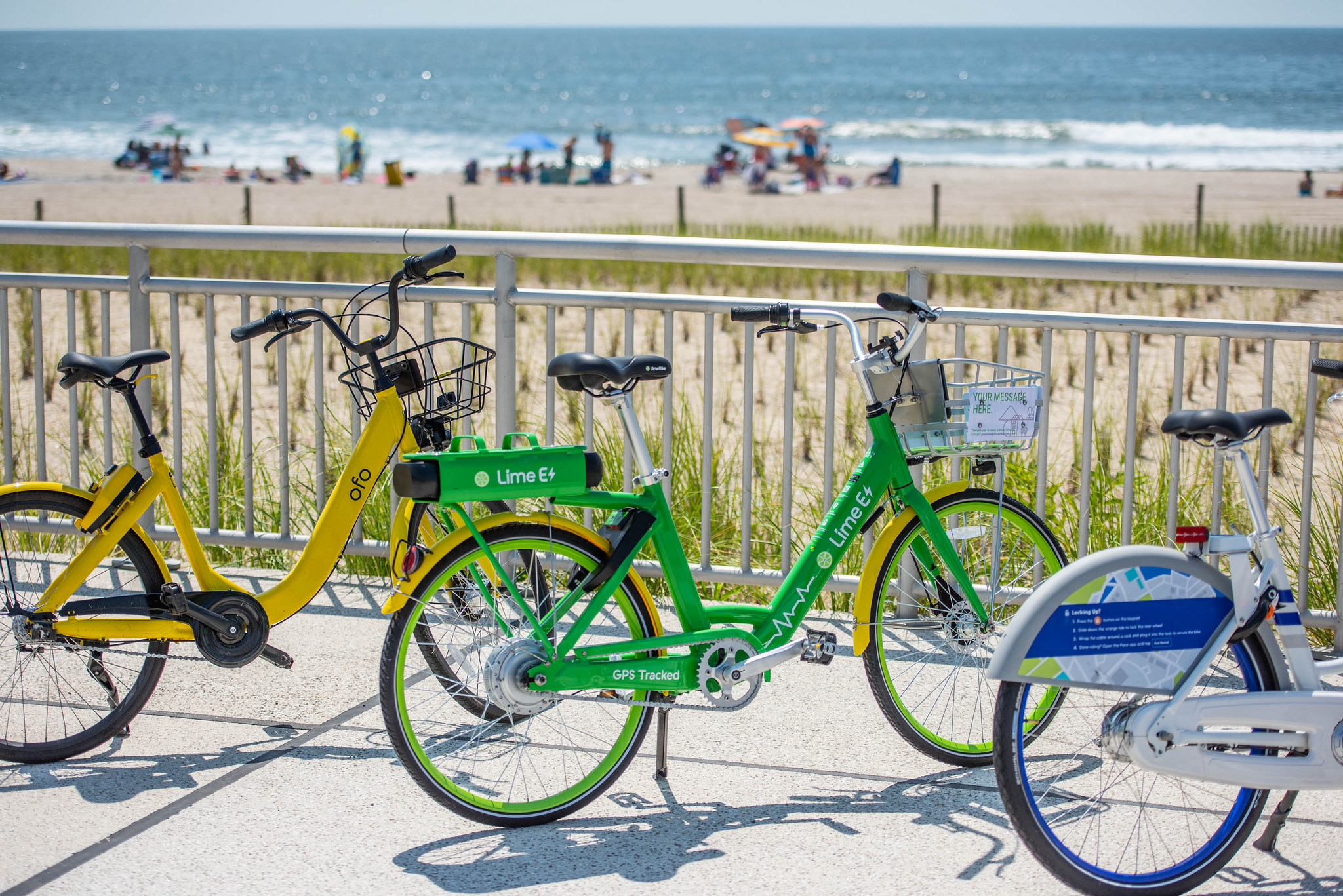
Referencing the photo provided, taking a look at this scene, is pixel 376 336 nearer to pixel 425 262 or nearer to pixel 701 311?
pixel 425 262

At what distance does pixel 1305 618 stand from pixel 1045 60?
121 metres

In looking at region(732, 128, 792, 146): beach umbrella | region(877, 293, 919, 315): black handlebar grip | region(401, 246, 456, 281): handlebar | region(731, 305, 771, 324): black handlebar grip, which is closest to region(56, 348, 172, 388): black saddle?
region(401, 246, 456, 281): handlebar

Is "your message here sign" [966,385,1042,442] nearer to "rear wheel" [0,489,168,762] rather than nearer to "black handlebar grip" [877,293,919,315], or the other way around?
"black handlebar grip" [877,293,919,315]

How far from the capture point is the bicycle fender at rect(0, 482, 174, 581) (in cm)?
354

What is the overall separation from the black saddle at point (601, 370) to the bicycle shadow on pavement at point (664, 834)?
110 centimetres

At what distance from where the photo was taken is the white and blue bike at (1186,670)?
2684mm

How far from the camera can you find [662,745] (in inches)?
135

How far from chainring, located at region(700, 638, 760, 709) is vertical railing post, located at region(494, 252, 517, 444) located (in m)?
1.55

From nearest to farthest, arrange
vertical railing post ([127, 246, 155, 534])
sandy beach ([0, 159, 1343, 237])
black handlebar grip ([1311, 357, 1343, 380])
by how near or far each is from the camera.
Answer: black handlebar grip ([1311, 357, 1343, 380]) → vertical railing post ([127, 246, 155, 534]) → sandy beach ([0, 159, 1343, 237])

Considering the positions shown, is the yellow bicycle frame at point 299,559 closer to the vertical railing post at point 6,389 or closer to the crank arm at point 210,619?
the crank arm at point 210,619

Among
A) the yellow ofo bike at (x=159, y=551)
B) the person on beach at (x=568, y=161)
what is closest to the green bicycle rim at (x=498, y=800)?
the yellow ofo bike at (x=159, y=551)

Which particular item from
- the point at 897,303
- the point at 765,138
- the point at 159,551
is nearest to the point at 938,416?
the point at 897,303

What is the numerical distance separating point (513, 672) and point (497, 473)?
1.62ft

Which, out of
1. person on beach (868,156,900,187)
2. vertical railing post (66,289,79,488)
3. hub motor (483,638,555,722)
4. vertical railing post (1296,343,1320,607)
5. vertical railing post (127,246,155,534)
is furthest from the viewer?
person on beach (868,156,900,187)
